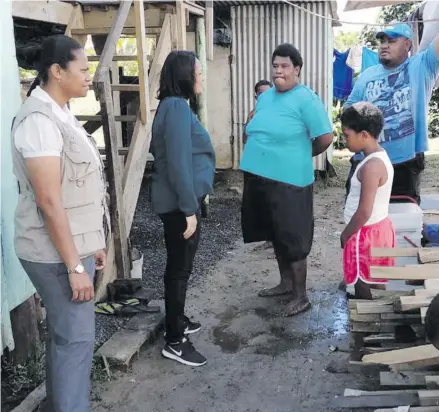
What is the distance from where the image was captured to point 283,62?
13.6 ft

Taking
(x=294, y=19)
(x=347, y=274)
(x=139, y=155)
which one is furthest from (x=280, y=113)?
(x=294, y=19)

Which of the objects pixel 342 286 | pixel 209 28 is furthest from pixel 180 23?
pixel 342 286

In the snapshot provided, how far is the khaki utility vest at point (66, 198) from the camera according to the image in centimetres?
244

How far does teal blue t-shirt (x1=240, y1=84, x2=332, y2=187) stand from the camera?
4.13m

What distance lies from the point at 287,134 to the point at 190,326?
1.56m

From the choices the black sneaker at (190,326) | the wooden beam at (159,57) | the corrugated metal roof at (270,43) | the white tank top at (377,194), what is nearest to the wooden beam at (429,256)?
the white tank top at (377,194)

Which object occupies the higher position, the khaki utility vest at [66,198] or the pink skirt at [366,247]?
the khaki utility vest at [66,198]

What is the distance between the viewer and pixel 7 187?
319 centimetres

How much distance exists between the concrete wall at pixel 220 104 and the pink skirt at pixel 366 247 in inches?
251

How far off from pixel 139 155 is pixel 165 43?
1.49 metres

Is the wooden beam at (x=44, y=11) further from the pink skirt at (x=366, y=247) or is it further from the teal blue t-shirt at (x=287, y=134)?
the pink skirt at (x=366, y=247)

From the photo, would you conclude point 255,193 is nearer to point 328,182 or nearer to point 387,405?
point 387,405

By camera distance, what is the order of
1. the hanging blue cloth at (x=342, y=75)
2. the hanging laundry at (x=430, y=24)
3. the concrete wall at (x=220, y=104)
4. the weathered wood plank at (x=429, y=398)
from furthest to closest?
the hanging blue cloth at (x=342, y=75) → the concrete wall at (x=220, y=104) → the hanging laundry at (x=430, y=24) → the weathered wood plank at (x=429, y=398)

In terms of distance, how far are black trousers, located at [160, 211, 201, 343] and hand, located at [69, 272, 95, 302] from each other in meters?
1.10
